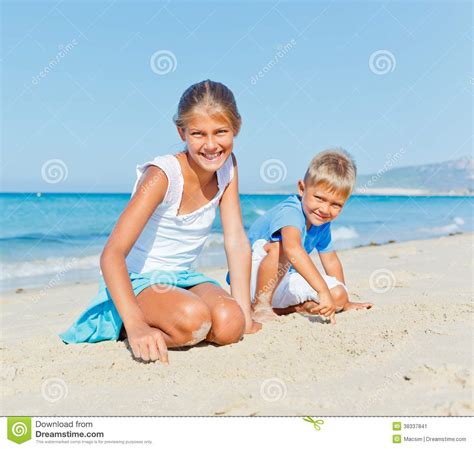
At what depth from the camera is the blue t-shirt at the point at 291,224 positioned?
10.9ft

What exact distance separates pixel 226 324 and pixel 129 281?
52 cm

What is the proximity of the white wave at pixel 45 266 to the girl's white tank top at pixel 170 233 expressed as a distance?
457 centimetres

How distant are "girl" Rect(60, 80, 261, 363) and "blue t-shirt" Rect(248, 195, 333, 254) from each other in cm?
31

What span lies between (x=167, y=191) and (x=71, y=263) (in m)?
5.79

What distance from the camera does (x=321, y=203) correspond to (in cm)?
336

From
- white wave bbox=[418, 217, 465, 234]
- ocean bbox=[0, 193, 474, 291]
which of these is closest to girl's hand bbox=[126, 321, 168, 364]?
ocean bbox=[0, 193, 474, 291]

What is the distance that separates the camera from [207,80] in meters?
2.86

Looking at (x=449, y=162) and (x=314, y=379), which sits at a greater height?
(x=449, y=162)

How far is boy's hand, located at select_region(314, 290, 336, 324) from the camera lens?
3.00 m

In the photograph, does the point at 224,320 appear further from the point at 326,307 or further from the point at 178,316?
the point at 326,307

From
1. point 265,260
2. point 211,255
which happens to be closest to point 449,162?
point 211,255

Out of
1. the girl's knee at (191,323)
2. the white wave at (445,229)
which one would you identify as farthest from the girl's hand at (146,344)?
the white wave at (445,229)
